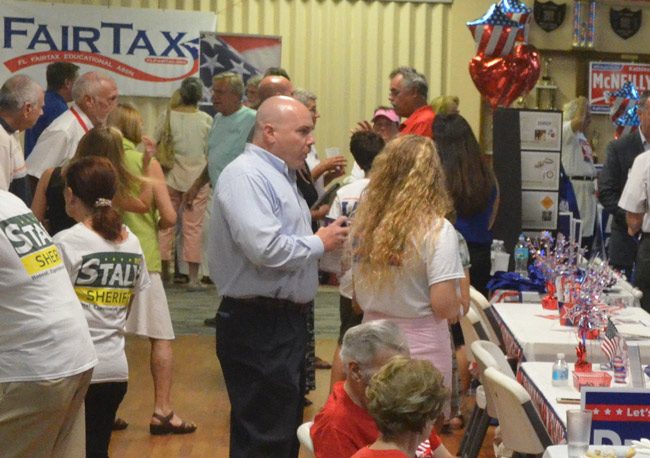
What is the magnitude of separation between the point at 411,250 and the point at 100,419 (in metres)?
Result: 1.32

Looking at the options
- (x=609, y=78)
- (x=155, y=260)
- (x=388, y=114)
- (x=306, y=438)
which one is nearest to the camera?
(x=306, y=438)

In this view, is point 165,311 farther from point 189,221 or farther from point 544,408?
point 189,221

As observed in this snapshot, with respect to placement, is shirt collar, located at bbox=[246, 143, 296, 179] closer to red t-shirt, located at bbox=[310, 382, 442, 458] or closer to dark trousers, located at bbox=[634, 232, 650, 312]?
red t-shirt, located at bbox=[310, 382, 442, 458]

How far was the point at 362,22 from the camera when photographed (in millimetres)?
11773

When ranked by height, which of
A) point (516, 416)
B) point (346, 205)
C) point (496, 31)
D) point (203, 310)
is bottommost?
point (203, 310)

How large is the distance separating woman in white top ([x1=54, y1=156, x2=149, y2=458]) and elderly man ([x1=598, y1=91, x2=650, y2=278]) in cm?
453

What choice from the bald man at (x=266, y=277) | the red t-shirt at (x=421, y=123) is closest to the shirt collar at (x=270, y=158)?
the bald man at (x=266, y=277)

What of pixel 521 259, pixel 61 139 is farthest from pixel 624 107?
pixel 61 139

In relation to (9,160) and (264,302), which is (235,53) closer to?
(9,160)

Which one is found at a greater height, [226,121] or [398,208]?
[226,121]

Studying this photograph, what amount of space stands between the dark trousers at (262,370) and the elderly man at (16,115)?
2.41 meters

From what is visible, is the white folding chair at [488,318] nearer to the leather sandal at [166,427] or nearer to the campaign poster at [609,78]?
the leather sandal at [166,427]

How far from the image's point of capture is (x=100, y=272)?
4410 mm

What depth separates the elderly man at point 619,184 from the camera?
325 inches
